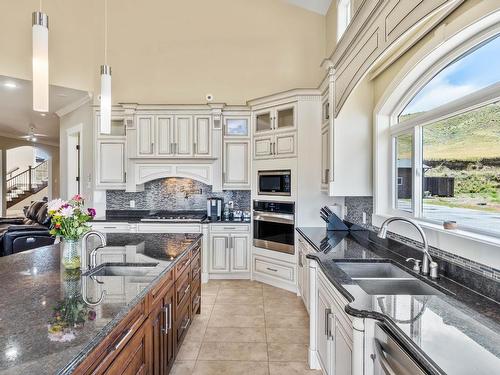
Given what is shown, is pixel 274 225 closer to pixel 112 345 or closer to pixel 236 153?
pixel 236 153

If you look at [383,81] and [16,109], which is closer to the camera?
[383,81]

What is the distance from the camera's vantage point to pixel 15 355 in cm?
89

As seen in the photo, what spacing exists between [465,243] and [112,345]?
1.85 meters

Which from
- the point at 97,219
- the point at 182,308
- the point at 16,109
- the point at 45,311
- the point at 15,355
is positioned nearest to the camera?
the point at 15,355

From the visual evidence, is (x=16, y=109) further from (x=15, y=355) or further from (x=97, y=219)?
(x=15, y=355)

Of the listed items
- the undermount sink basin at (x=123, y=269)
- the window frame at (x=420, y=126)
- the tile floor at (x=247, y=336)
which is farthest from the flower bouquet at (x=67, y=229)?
the window frame at (x=420, y=126)

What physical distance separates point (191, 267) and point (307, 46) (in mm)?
3980

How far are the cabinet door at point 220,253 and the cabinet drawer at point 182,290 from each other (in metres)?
1.75

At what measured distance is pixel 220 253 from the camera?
4512mm

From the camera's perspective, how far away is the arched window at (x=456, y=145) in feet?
5.61

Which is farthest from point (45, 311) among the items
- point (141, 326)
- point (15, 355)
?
point (141, 326)

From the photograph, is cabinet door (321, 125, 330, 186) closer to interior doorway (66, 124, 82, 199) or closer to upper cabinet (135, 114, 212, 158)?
upper cabinet (135, 114, 212, 158)

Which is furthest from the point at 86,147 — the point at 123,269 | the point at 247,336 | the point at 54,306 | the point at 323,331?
the point at 323,331

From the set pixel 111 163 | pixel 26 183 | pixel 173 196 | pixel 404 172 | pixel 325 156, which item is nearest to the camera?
pixel 404 172
